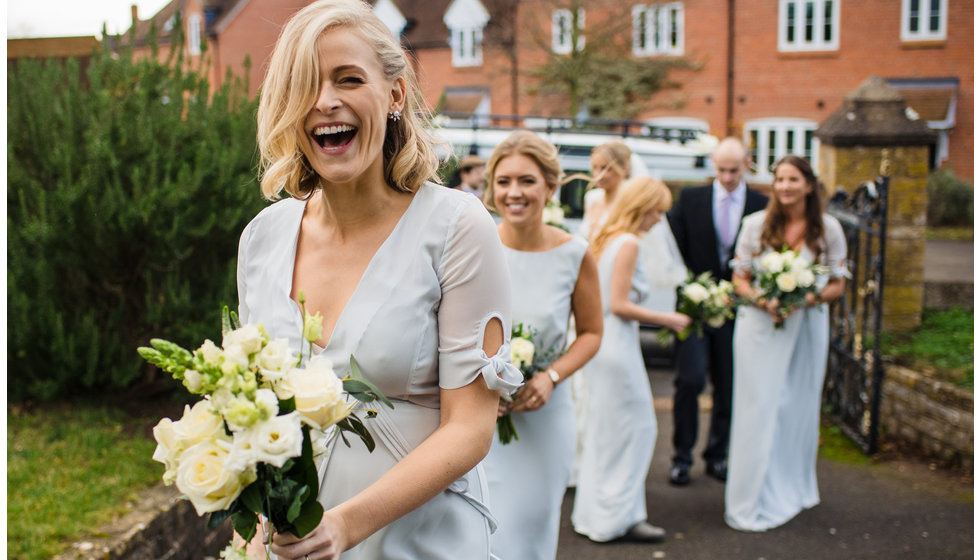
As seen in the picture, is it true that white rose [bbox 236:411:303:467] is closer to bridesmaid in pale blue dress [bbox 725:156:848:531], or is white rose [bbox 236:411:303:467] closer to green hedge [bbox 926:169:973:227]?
bridesmaid in pale blue dress [bbox 725:156:848:531]

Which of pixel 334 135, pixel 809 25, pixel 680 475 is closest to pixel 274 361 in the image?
pixel 334 135

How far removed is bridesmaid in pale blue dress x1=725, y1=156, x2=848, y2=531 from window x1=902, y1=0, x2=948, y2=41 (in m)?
24.0

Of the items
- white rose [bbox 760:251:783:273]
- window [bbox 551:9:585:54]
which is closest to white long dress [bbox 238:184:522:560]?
white rose [bbox 760:251:783:273]

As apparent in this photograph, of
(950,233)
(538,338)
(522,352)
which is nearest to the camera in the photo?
(522,352)

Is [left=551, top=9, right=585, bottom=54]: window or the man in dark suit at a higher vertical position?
[left=551, top=9, right=585, bottom=54]: window

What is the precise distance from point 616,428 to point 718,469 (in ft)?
4.87

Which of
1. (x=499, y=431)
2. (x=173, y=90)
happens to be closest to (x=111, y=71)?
(x=173, y=90)

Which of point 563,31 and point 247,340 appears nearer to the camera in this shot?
point 247,340

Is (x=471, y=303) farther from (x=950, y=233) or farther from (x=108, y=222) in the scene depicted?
(x=950, y=233)

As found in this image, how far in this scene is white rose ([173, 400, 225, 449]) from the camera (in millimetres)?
1697

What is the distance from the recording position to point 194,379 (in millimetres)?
1676

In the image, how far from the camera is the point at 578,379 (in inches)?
262

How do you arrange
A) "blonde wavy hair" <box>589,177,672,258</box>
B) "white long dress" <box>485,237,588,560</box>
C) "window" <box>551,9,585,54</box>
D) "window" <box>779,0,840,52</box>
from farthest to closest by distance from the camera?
1. "window" <box>551,9,585,54</box>
2. "window" <box>779,0,840,52</box>
3. "blonde wavy hair" <box>589,177,672,258</box>
4. "white long dress" <box>485,237,588,560</box>

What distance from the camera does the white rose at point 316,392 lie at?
1685mm
